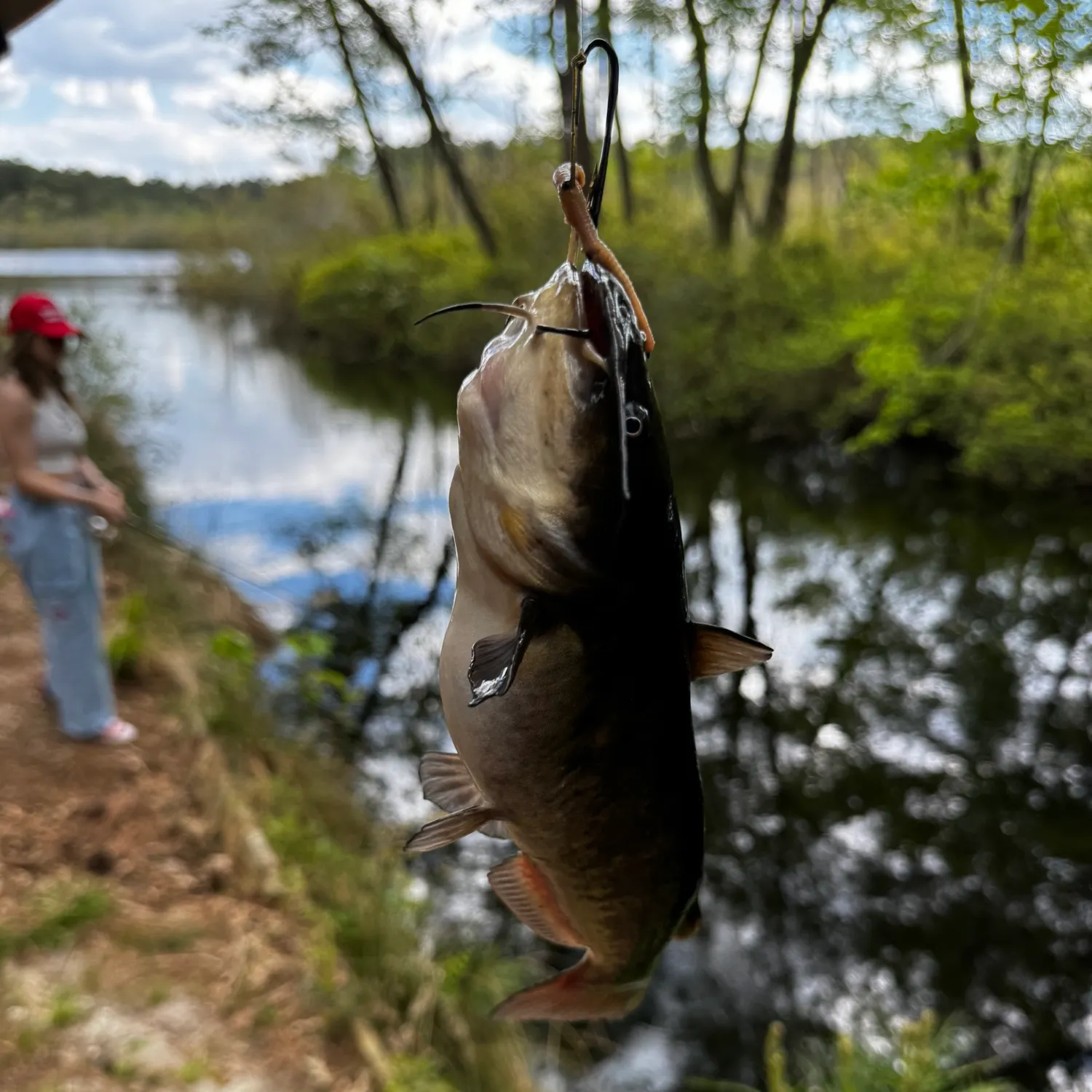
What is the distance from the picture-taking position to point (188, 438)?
10.9 m

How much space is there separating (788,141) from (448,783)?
32.6 feet

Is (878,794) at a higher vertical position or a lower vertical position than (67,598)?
lower

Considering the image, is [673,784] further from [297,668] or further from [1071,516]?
[1071,516]

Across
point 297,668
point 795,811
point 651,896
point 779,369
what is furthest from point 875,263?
point 651,896

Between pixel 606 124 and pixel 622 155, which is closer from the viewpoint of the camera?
pixel 606 124

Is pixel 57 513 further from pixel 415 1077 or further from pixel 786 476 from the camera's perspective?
pixel 786 476

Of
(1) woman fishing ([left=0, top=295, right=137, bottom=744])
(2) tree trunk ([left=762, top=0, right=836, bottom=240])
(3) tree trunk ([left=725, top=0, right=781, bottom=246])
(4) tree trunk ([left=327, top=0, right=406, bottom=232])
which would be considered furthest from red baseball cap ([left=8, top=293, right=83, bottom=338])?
(3) tree trunk ([left=725, top=0, right=781, bottom=246])

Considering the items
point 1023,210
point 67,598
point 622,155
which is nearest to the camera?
point 67,598

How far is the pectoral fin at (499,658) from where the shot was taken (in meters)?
0.57

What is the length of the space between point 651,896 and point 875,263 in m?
10.5

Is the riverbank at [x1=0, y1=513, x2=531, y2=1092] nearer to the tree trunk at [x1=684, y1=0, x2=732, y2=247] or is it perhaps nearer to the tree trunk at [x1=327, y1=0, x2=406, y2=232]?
the tree trunk at [x1=327, y1=0, x2=406, y2=232]

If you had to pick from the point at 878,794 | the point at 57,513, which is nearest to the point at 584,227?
the point at 57,513

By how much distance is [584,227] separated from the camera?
22.7 inches

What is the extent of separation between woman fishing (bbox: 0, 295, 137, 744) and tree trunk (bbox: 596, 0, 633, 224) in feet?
7.66
